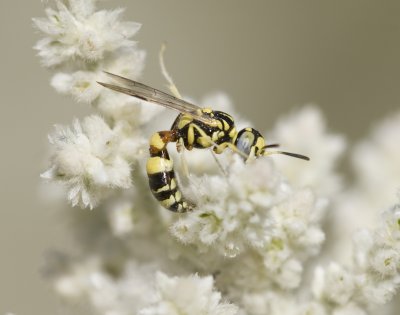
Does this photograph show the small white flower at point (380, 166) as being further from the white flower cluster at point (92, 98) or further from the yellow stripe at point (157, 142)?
the white flower cluster at point (92, 98)

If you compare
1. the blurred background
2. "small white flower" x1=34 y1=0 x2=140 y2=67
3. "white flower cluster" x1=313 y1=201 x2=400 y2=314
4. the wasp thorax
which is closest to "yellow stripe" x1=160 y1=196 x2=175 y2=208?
the wasp thorax

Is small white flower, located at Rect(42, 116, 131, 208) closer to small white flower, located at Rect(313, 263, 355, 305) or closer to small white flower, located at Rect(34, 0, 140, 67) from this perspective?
small white flower, located at Rect(34, 0, 140, 67)

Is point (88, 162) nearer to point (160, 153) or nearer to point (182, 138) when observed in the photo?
point (160, 153)

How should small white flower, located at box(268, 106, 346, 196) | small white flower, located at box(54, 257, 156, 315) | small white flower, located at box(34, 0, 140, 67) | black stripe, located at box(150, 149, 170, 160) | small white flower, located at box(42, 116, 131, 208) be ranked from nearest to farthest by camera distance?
small white flower, located at box(42, 116, 131, 208) → small white flower, located at box(34, 0, 140, 67) → black stripe, located at box(150, 149, 170, 160) → small white flower, located at box(54, 257, 156, 315) → small white flower, located at box(268, 106, 346, 196)

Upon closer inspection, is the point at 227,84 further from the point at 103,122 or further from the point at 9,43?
the point at 103,122

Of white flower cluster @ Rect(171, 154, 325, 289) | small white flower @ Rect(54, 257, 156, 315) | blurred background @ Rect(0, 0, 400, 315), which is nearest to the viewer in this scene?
white flower cluster @ Rect(171, 154, 325, 289)

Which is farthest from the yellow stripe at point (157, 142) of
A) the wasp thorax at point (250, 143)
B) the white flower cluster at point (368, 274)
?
the white flower cluster at point (368, 274)

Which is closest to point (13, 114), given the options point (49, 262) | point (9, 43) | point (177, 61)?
point (9, 43)
